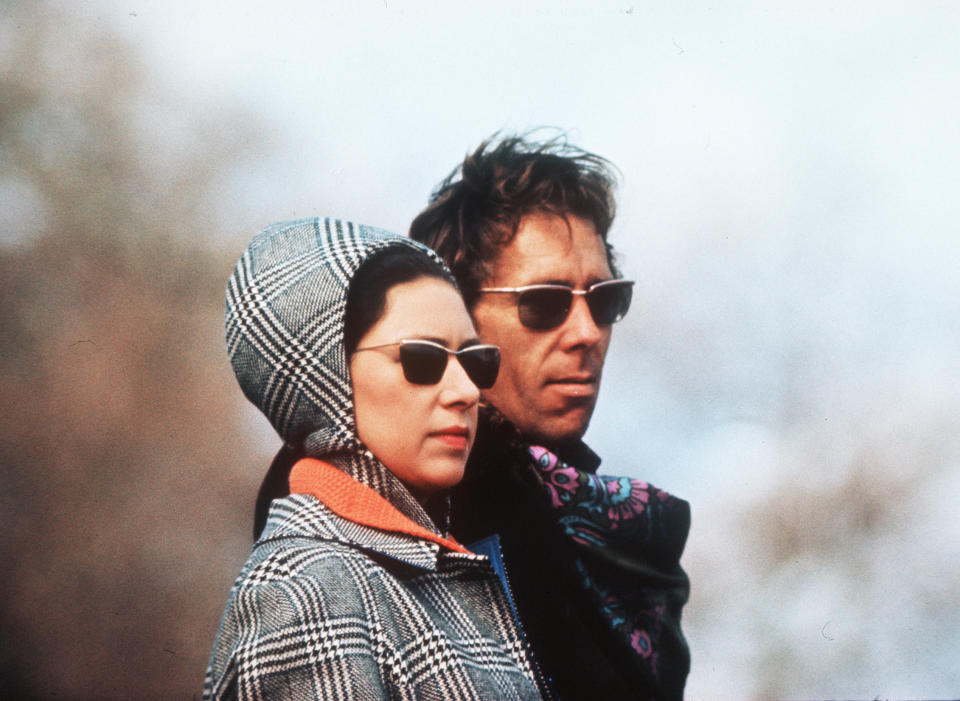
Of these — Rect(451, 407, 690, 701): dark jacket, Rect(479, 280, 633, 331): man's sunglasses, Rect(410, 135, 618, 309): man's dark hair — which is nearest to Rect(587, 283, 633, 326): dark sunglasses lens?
Rect(479, 280, 633, 331): man's sunglasses

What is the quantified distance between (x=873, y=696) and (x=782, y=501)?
2.03 feet

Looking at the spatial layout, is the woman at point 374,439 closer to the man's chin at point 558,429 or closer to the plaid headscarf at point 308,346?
the plaid headscarf at point 308,346

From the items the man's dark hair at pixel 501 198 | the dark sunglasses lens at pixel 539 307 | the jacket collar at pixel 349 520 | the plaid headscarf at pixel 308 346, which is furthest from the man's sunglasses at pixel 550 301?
the jacket collar at pixel 349 520

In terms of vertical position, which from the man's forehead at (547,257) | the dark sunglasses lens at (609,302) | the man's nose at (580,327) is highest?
the man's forehead at (547,257)

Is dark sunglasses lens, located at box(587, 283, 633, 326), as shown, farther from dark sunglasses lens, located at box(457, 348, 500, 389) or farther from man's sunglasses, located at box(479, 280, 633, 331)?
dark sunglasses lens, located at box(457, 348, 500, 389)

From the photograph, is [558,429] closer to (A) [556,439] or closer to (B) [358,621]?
(A) [556,439]

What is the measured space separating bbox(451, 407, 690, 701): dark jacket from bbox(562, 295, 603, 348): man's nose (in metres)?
0.30

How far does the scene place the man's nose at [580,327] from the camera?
8.42 ft

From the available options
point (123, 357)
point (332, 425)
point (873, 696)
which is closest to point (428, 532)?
point (332, 425)

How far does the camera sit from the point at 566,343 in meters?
2.57

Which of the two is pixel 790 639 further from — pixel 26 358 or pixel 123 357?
pixel 26 358

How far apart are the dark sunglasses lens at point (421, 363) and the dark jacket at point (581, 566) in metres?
0.58

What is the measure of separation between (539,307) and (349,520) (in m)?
0.99

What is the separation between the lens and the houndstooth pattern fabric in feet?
5.00
